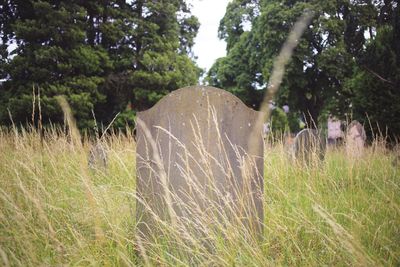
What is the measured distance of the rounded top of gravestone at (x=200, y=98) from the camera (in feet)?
7.91

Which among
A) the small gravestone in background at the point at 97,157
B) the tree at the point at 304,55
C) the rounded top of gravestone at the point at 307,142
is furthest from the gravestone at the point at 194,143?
the tree at the point at 304,55

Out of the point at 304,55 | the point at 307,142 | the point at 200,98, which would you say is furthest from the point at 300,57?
the point at 200,98

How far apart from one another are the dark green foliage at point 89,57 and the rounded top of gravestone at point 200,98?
7.87 metres

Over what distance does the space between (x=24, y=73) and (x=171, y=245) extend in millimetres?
11280

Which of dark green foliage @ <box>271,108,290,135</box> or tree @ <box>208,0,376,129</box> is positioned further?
dark green foliage @ <box>271,108,290,135</box>

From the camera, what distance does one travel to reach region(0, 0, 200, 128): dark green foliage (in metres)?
10.9

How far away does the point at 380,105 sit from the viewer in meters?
12.0

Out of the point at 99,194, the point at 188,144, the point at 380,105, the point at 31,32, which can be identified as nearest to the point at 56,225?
the point at 99,194

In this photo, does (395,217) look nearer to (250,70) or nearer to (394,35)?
(394,35)

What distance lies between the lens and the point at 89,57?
11.9m

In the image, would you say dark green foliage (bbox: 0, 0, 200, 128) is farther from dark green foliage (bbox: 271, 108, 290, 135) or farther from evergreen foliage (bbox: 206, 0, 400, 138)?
dark green foliage (bbox: 271, 108, 290, 135)

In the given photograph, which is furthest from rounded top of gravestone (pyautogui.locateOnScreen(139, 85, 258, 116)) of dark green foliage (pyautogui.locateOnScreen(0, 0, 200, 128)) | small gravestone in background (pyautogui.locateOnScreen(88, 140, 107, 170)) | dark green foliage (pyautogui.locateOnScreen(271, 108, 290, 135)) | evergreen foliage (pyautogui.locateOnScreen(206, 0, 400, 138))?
dark green foliage (pyautogui.locateOnScreen(271, 108, 290, 135))

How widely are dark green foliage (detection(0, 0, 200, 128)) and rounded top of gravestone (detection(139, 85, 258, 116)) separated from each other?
787 centimetres

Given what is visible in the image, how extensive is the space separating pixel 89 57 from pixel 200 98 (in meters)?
10.6
